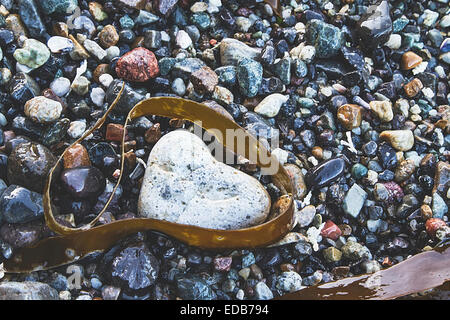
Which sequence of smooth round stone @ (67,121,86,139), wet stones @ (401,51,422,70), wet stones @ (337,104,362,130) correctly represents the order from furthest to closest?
wet stones @ (401,51,422,70), wet stones @ (337,104,362,130), smooth round stone @ (67,121,86,139)

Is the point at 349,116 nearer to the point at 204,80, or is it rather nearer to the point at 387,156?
the point at 387,156

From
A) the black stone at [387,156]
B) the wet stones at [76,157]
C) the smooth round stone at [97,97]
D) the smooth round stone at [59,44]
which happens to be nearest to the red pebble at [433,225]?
the black stone at [387,156]

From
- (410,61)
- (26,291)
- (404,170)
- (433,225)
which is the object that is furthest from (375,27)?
(26,291)

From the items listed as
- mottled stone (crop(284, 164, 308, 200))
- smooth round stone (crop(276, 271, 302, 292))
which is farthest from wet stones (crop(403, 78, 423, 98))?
smooth round stone (crop(276, 271, 302, 292))

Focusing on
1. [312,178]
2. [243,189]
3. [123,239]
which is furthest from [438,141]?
[123,239]

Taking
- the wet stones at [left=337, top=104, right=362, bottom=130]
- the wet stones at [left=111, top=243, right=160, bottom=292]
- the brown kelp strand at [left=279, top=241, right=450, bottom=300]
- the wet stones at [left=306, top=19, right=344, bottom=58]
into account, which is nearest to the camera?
the wet stones at [left=111, top=243, right=160, bottom=292]

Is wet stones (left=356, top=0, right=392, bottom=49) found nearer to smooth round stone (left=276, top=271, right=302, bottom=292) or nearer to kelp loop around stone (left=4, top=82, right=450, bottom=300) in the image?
kelp loop around stone (left=4, top=82, right=450, bottom=300)
